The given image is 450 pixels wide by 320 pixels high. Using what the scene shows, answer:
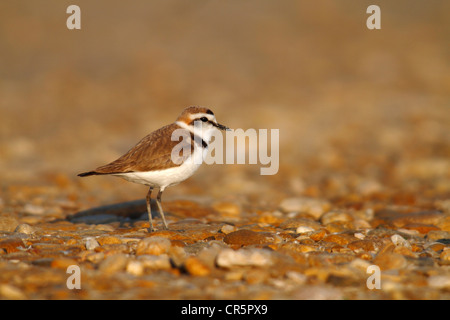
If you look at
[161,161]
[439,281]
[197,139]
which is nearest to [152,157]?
[161,161]

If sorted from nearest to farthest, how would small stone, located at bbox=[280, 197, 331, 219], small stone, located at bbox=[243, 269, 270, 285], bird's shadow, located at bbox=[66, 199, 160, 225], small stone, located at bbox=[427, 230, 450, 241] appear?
small stone, located at bbox=[243, 269, 270, 285], small stone, located at bbox=[427, 230, 450, 241], bird's shadow, located at bbox=[66, 199, 160, 225], small stone, located at bbox=[280, 197, 331, 219]

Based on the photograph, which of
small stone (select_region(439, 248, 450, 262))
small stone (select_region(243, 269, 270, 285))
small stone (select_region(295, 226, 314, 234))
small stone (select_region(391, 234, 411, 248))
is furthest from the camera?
small stone (select_region(295, 226, 314, 234))

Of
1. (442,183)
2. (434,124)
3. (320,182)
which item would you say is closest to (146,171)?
(320,182)

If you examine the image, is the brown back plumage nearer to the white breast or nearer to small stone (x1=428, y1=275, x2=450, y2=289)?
the white breast

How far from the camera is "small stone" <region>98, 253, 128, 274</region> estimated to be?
558cm

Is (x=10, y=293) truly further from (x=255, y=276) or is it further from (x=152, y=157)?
(x=152, y=157)

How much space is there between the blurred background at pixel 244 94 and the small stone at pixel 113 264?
5230 millimetres

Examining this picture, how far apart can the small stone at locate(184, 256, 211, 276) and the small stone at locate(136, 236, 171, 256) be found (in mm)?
559

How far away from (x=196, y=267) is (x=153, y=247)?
800 millimetres

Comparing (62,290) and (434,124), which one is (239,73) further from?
(62,290)

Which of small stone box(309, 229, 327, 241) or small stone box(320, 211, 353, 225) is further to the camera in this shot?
small stone box(320, 211, 353, 225)

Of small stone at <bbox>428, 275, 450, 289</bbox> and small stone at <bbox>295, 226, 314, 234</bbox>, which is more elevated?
small stone at <bbox>295, 226, 314, 234</bbox>

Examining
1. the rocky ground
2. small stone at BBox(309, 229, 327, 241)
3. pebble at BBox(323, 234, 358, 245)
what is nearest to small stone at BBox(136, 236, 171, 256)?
the rocky ground

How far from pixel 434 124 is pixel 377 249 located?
10.2 metres
